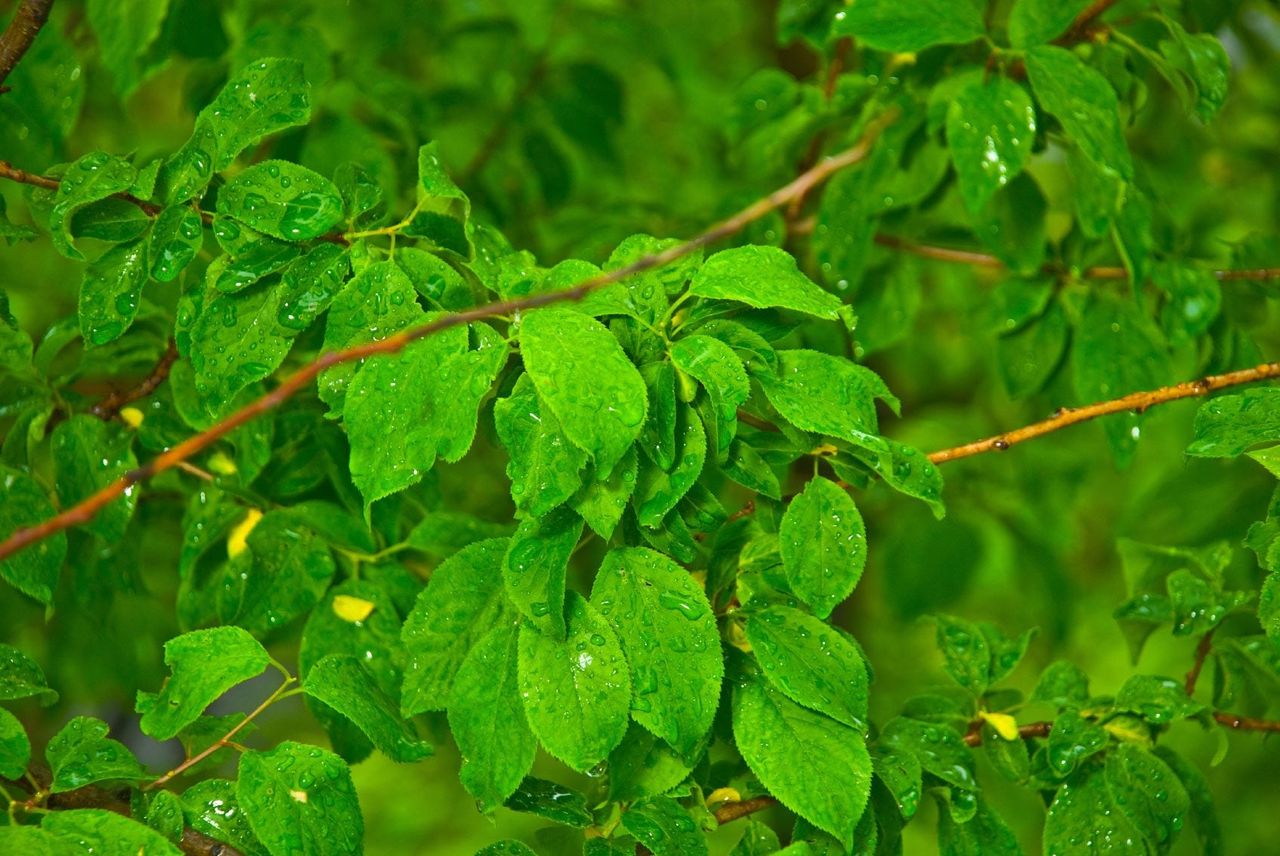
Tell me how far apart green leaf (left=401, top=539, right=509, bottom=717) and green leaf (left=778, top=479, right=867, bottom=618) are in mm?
223

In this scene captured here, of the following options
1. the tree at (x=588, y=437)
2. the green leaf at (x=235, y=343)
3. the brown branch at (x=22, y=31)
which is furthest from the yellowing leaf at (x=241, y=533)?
the brown branch at (x=22, y=31)

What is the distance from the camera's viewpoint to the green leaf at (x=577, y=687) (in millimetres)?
820

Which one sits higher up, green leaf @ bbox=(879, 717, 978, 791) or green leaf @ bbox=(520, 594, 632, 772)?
green leaf @ bbox=(520, 594, 632, 772)

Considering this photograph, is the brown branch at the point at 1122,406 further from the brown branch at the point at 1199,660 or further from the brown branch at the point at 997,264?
the brown branch at the point at 997,264

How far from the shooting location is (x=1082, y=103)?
1.13 metres

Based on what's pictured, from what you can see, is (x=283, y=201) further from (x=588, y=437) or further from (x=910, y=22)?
(x=910, y=22)

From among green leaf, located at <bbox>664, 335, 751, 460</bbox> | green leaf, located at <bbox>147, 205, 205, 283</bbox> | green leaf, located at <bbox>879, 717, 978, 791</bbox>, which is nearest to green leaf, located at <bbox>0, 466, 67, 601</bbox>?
green leaf, located at <bbox>147, 205, 205, 283</bbox>

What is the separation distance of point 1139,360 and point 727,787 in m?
0.68

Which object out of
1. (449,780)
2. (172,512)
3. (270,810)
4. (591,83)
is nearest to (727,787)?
(270,810)

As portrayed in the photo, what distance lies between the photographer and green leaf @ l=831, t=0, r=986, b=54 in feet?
3.79

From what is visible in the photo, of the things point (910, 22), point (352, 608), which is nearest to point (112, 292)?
point (352, 608)

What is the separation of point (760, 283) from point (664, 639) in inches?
10.1

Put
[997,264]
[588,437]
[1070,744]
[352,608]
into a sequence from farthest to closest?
[997,264], [352,608], [1070,744], [588,437]

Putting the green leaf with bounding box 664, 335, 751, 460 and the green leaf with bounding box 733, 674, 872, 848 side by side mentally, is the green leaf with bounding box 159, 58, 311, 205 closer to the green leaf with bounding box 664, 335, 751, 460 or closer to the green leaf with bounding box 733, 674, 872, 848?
the green leaf with bounding box 664, 335, 751, 460
